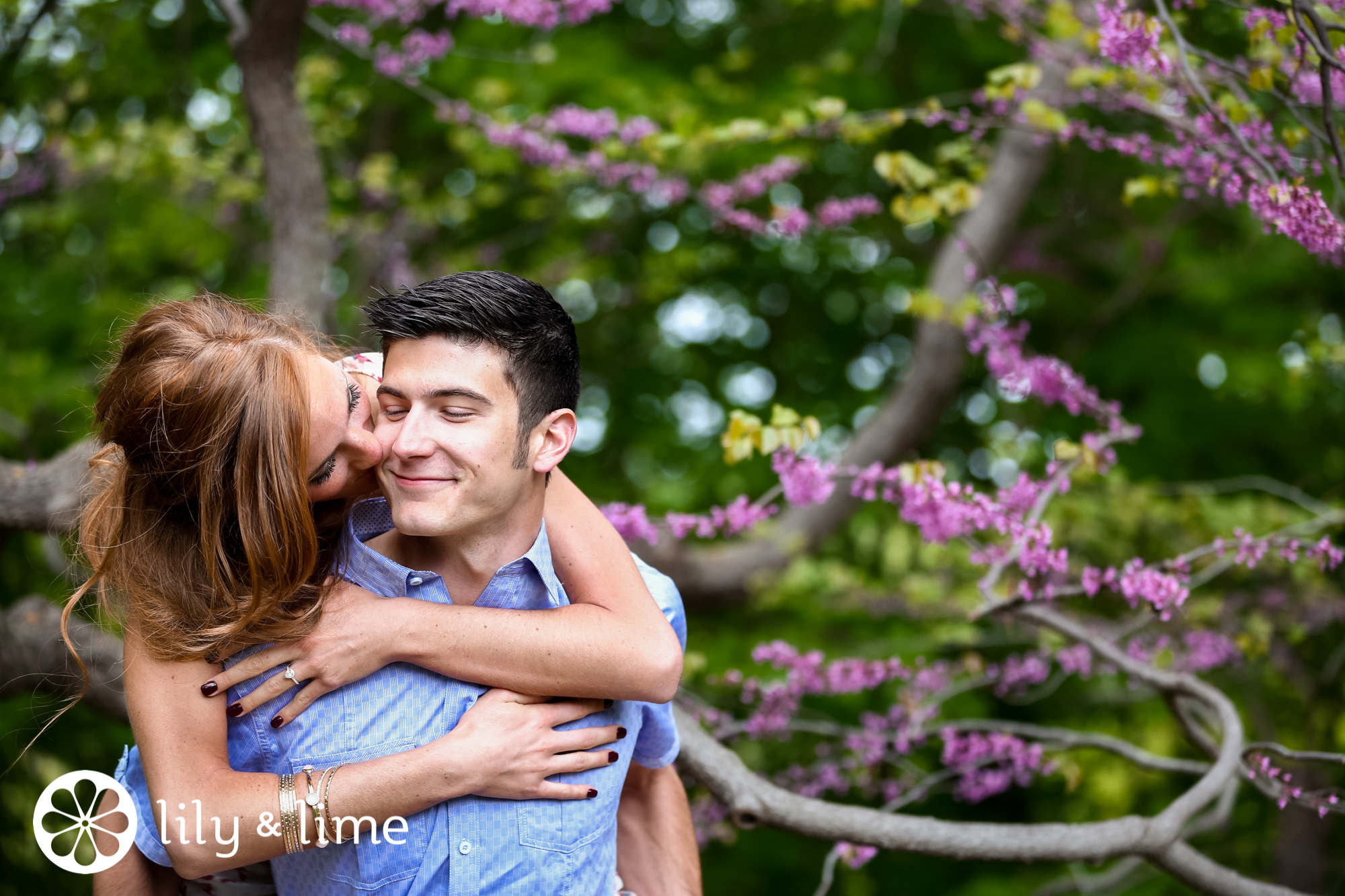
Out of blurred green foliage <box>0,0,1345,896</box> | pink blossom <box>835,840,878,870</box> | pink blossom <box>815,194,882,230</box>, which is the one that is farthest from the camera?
blurred green foliage <box>0,0,1345,896</box>

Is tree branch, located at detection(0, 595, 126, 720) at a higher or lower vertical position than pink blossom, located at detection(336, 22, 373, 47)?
lower

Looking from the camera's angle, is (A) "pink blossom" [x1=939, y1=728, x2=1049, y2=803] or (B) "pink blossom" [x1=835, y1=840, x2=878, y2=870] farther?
Answer: (A) "pink blossom" [x1=939, y1=728, x2=1049, y2=803]

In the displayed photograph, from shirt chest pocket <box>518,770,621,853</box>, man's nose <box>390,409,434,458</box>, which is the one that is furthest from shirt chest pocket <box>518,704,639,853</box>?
man's nose <box>390,409,434,458</box>

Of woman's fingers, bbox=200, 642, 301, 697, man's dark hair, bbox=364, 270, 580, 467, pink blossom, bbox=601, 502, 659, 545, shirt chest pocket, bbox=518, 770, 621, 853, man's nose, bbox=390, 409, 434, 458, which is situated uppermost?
man's dark hair, bbox=364, 270, 580, 467

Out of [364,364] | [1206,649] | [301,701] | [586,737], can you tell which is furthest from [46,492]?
[1206,649]

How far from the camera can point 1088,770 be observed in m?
7.31

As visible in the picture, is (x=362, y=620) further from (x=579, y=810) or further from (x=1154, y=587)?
(x=1154, y=587)

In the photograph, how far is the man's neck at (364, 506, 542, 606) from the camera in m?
1.94

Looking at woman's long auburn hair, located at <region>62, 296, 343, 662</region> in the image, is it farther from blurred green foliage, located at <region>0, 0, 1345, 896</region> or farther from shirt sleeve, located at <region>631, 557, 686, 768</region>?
blurred green foliage, located at <region>0, 0, 1345, 896</region>

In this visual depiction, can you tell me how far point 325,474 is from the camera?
1911 mm

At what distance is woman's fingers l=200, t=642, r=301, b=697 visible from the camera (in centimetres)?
174

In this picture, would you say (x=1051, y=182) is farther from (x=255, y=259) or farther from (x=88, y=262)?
(x=88, y=262)

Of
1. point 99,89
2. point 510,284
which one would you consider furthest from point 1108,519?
point 99,89

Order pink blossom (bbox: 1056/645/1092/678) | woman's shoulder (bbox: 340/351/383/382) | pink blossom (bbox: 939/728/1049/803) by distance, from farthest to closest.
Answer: pink blossom (bbox: 1056/645/1092/678) < pink blossom (bbox: 939/728/1049/803) < woman's shoulder (bbox: 340/351/383/382)
